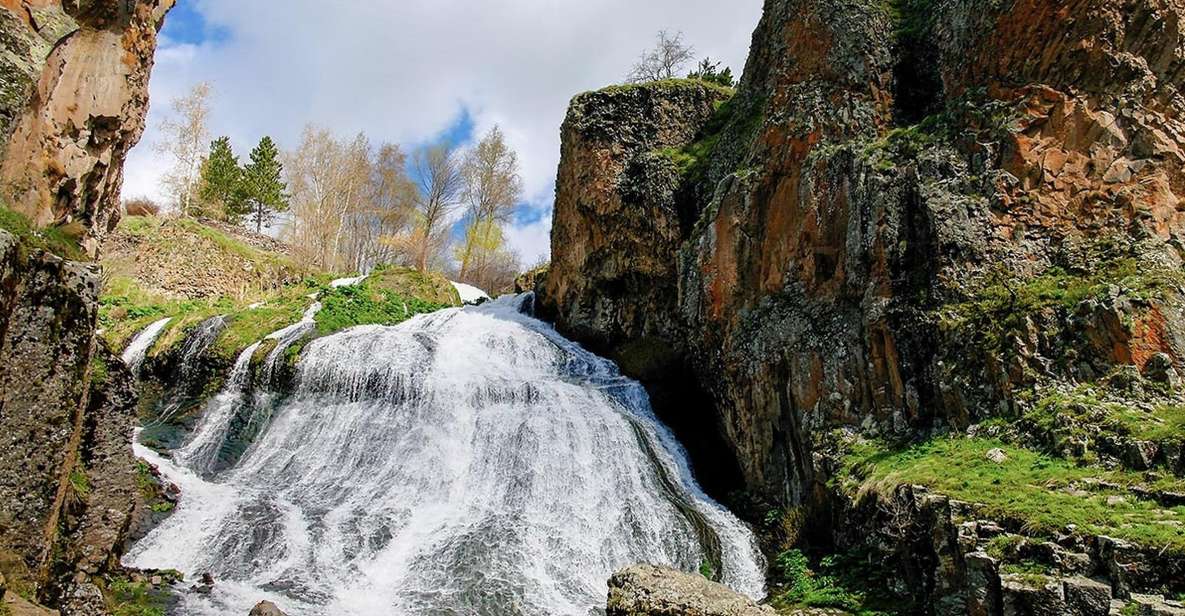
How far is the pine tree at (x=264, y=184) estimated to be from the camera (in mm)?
43938

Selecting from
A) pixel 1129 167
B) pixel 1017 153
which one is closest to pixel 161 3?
pixel 1017 153

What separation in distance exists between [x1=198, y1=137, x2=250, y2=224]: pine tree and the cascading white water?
1067 inches

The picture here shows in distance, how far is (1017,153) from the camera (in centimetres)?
1252

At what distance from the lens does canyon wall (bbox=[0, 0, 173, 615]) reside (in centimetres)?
648

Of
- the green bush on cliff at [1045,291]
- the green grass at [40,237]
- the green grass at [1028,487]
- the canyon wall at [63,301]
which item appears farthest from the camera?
the green bush on cliff at [1045,291]

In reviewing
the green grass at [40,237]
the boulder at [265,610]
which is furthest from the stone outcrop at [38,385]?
the boulder at [265,610]

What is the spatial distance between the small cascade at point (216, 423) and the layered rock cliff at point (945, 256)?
499 inches

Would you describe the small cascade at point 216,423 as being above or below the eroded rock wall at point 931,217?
below

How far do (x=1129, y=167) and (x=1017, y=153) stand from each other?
1823 millimetres

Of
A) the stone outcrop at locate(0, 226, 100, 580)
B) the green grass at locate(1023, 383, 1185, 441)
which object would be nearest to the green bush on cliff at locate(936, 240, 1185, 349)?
the green grass at locate(1023, 383, 1185, 441)

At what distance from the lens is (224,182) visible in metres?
42.5

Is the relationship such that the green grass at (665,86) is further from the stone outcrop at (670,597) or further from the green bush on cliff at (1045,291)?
the stone outcrop at (670,597)

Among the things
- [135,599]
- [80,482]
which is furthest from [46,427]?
[135,599]

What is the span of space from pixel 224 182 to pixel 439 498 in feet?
122
